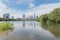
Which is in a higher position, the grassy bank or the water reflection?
the grassy bank

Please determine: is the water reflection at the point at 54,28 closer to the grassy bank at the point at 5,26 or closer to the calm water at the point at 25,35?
the calm water at the point at 25,35

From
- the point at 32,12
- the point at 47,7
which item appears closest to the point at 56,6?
the point at 47,7

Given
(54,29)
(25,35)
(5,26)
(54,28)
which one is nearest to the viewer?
(25,35)

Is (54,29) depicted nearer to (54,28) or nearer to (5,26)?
(54,28)

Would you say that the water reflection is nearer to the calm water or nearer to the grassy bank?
the calm water

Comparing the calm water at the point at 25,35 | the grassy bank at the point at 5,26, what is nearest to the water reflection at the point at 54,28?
the calm water at the point at 25,35

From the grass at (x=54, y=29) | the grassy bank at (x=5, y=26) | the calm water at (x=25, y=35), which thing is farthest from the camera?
the grassy bank at (x=5, y=26)

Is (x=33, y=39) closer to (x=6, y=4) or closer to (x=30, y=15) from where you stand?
(x=30, y=15)

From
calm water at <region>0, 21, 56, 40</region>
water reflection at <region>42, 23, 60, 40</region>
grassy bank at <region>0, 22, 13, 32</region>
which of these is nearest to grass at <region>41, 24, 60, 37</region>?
water reflection at <region>42, 23, 60, 40</region>

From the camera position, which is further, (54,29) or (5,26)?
(54,29)

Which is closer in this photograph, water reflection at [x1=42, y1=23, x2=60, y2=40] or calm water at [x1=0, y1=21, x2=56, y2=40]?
calm water at [x1=0, y1=21, x2=56, y2=40]

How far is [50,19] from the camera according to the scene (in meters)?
7.16

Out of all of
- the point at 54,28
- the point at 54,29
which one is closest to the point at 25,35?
the point at 54,29

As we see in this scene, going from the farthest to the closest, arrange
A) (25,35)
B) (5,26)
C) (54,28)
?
(54,28) < (5,26) < (25,35)
